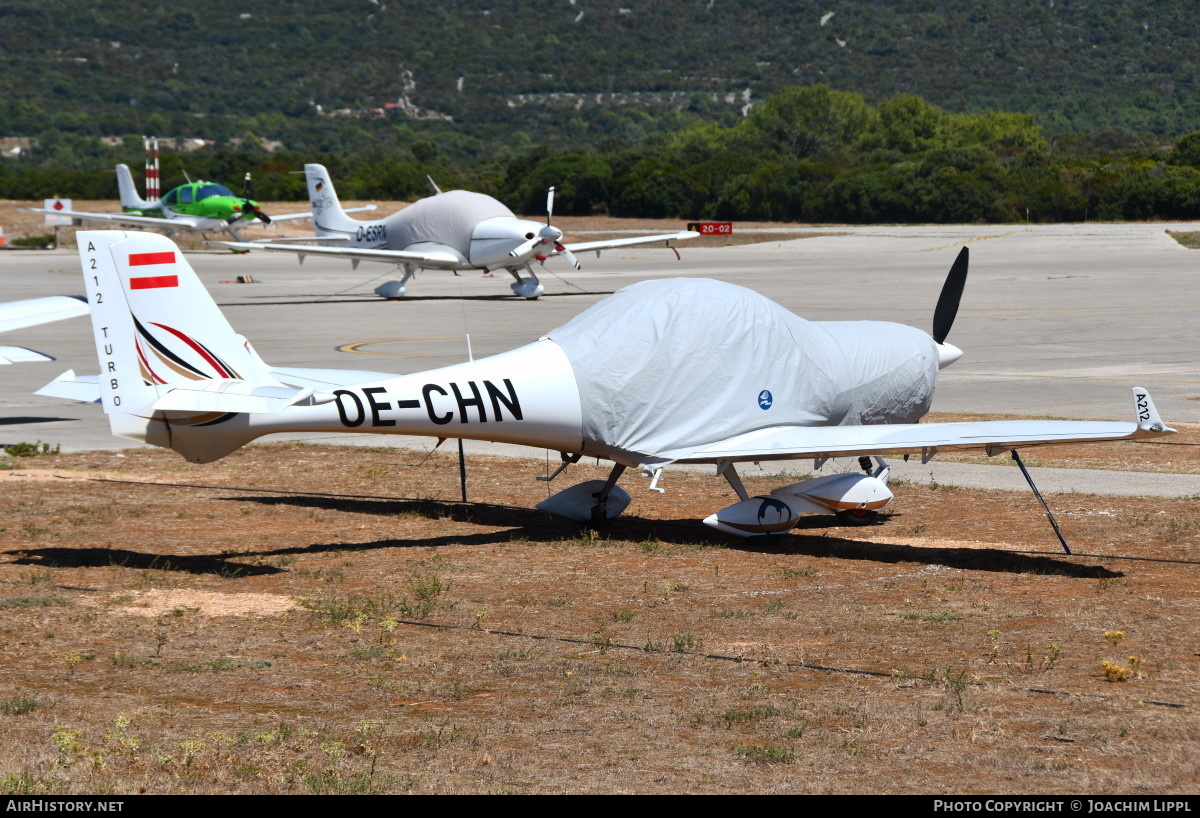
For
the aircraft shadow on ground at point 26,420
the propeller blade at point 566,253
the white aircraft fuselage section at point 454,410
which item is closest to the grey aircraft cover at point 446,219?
the propeller blade at point 566,253

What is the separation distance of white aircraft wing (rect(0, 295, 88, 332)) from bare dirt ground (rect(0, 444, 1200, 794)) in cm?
375

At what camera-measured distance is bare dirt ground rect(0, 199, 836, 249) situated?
78.1 m

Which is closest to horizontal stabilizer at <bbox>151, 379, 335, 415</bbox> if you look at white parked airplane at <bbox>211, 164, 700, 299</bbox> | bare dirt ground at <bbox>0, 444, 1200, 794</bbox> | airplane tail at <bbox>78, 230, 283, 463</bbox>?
airplane tail at <bbox>78, 230, 283, 463</bbox>

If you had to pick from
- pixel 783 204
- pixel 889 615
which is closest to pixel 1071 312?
pixel 889 615

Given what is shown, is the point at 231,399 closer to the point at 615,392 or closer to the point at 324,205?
the point at 615,392

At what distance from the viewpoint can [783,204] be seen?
311 feet

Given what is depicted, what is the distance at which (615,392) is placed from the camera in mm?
12414

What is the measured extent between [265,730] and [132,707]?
91cm

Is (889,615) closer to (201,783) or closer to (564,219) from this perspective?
(201,783)

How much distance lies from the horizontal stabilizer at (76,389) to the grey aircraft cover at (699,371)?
4144 mm

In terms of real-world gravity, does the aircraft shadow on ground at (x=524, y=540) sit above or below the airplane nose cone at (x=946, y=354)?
below

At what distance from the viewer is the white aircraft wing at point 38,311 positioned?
18.3m

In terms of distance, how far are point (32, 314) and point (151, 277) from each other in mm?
8344

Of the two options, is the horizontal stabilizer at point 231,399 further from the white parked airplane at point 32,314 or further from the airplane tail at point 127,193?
the airplane tail at point 127,193
